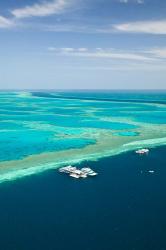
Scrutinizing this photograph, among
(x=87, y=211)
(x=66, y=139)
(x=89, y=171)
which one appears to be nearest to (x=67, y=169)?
(x=89, y=171)

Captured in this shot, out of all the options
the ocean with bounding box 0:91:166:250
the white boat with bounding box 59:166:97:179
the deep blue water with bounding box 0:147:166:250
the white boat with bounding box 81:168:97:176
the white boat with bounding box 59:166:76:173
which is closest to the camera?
the deep blue water with bounding box 0:147:166:250

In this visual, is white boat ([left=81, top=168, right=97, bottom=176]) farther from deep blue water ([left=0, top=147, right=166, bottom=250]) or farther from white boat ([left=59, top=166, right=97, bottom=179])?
deep blue water ([left=0, top=147, right=166, bottom=250])

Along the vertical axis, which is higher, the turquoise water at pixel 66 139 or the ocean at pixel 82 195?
the turquoise water at pixel 66 139

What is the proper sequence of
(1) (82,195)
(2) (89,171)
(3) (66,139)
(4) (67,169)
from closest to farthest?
(1) (82,195)
(2) (89,171)
(4) (67,169)
(3) (66,139)

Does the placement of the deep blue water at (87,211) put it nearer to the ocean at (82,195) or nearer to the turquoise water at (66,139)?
the ocean at (82,195)

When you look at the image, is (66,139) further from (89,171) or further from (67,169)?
(89,171)

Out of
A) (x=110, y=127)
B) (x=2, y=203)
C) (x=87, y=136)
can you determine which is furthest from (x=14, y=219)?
(x=110, y=127)

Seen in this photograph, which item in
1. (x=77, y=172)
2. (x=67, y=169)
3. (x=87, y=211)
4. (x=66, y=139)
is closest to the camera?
(x=87, y=211)

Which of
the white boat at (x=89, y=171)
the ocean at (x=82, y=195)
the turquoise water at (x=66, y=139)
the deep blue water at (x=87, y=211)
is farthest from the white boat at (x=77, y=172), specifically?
the turquoise water at (x=66, y=139)

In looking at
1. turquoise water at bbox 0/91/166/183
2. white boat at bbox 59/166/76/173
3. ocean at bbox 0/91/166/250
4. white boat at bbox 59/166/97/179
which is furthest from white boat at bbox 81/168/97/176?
turquoise water at bbox 0/91/166/183
